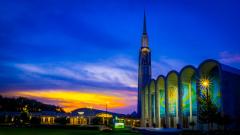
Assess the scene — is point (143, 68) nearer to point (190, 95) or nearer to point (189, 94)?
point (189, 94)

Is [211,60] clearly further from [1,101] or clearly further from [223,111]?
[1,101]

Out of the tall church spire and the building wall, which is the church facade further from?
the tall church spire

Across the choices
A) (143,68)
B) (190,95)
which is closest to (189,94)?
(190,95)

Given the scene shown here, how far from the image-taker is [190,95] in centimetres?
6100

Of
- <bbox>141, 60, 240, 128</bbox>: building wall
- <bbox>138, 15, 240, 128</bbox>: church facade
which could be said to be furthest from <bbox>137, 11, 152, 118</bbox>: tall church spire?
<bbox>141, 60, 240, 128</bbox>: building wall

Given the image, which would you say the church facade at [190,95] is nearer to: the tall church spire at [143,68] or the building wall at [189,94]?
the building wall at [189,94]

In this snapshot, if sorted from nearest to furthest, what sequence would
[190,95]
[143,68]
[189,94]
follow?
[190,95] < [189,94] < [143,68]

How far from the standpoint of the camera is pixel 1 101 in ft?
538

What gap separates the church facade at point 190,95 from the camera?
159ft

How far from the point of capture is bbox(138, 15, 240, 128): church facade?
48.3 meters

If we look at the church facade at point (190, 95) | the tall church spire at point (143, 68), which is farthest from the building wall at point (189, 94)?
the tall church spire at point (143, 68)

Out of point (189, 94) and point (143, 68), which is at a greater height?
point (143, 68)

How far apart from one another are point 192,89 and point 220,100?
12.6m

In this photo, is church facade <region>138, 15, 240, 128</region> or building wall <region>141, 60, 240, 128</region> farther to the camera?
building wall <region>141, 60, 240, 128</region>
